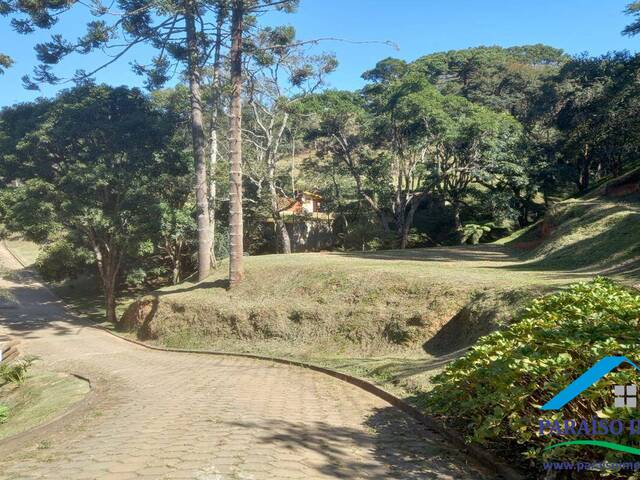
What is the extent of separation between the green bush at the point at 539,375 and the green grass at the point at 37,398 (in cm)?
622

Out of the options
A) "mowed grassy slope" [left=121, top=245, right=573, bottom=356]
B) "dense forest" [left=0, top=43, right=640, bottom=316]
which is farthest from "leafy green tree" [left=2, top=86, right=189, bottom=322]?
"mowed grassy slope" [left=121, top=245, right=573, bottom=356]

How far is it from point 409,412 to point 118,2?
18.4 m

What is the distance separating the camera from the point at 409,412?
645cm

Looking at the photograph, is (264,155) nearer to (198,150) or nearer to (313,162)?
(313,162)

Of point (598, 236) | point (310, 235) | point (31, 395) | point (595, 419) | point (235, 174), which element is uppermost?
point (235, 174)

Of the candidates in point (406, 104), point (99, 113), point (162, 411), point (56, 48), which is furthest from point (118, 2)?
point (162, 411)

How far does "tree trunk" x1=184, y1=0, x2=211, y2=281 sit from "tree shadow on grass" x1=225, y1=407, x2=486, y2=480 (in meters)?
12.6

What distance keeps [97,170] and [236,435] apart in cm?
1526

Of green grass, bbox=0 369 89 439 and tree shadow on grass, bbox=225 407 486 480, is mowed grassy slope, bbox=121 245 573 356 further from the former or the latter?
green grass, bbox=0 369 89 439

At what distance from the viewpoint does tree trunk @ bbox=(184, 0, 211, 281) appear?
17.6 meters

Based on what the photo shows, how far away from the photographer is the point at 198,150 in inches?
691

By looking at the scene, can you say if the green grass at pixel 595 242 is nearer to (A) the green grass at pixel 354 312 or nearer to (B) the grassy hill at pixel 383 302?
(B) the grassy hill at pixel 383 302

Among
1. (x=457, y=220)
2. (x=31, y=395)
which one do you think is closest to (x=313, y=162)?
(x=457, y=220)

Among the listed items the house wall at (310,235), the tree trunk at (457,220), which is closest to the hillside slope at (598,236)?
the tree trunk at (457,220)
